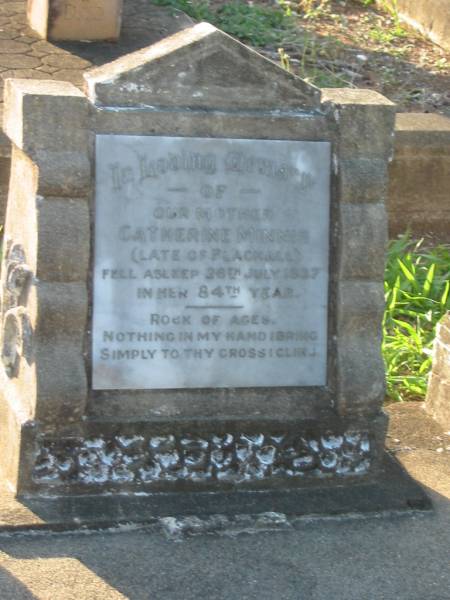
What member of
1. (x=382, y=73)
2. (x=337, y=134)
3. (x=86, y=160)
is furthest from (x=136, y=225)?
(x=382, y=73)

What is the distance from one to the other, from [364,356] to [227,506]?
65 centimetres

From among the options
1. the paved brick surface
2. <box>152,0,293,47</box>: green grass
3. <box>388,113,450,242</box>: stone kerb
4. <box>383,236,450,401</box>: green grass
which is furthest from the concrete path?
Answer: <box>152,0,293,47</box>: green grass

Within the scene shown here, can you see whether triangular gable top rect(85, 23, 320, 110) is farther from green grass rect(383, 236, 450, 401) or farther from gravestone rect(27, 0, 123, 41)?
gravestone rect(27, 0, 123, 41)

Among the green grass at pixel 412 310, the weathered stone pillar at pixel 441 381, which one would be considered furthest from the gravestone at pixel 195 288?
the green grass at pixel 412 310

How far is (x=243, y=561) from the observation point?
337 centimetres

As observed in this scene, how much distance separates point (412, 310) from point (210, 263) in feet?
7.18

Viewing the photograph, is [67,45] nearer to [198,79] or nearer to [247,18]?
[247,18]

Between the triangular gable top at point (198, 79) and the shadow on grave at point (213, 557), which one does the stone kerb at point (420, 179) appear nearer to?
the triangular gable top at point (198, 79)

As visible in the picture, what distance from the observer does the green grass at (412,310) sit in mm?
4896

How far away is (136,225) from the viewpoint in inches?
140

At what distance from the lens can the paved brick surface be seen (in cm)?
775

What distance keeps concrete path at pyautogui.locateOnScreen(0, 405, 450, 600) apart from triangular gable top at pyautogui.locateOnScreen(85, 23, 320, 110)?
1278 millimetres

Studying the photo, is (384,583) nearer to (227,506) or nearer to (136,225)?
(227,506)

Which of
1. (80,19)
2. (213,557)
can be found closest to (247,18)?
(80,19)
